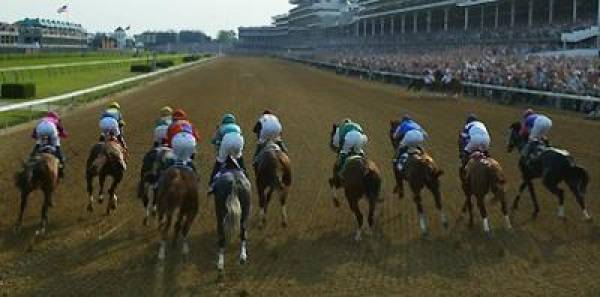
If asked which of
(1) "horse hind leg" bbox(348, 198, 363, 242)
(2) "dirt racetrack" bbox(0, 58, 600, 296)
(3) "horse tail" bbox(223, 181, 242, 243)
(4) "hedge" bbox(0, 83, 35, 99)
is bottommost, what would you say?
(2) "dirt racetrack" bbox(0, 58, 600, 296)

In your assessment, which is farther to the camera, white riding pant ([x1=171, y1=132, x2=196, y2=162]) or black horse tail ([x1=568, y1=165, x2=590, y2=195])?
black horse tail ([x1=568, y1=165, x2=590, y2=195])

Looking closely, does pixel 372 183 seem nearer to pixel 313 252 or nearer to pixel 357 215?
pixel 357 215

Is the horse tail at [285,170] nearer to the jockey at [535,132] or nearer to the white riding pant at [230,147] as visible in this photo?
the white riding pant at [230,147]

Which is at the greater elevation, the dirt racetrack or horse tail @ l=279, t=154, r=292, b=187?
horse tail @ l=279, t=154, r=292, b=187

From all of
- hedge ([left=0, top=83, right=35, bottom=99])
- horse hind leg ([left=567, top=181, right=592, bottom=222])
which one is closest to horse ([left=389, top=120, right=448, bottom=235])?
horse hind leg ([left=567, top=181, right=592, bottom=222])

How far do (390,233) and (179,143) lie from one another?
3177mm

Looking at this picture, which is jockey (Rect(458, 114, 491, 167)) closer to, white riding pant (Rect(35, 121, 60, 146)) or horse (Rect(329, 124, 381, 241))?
horse (Rect(329, 124, 381, 241))

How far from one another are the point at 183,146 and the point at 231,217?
4.43 feet

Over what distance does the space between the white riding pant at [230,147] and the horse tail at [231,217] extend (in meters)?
0.78

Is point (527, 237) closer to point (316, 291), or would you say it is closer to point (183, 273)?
point (316, 291)

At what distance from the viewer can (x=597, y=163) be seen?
1580 cm

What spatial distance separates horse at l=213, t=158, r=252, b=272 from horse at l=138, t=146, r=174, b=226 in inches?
72.5

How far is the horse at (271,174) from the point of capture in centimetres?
1081

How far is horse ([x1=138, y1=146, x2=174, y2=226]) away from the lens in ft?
35.5
